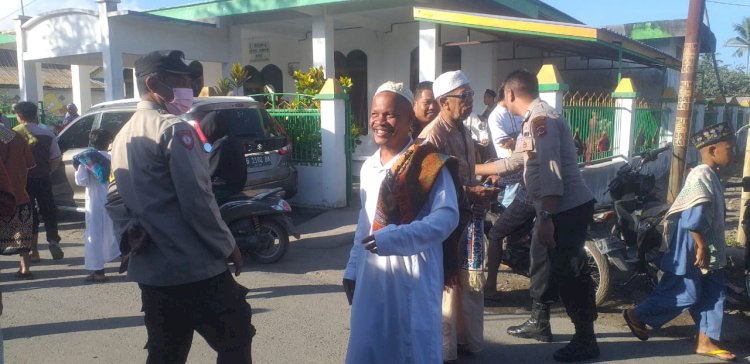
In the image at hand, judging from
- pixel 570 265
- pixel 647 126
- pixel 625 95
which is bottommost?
pixel 570 265

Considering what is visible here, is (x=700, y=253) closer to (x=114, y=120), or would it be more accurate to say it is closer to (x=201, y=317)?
(x=201, y=317)

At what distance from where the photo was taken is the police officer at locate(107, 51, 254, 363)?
2570 millimetres

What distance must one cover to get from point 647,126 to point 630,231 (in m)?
7.34

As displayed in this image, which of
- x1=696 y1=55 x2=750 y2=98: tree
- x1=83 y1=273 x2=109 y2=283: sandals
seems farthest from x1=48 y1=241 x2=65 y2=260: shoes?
x1=696 y1=55 x2=750 y2=98: tree

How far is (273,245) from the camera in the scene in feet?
21.8

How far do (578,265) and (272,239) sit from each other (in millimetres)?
3612

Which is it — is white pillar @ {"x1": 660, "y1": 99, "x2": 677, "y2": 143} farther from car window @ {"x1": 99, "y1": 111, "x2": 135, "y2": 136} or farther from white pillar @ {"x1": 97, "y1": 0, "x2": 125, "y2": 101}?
white pillar @ {"x1": 97, "y1": 0, "x2": 125, "y2": 101}

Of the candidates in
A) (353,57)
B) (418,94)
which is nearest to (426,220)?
(418,94)

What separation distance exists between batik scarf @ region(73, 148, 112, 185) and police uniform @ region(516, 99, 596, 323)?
3767 mm

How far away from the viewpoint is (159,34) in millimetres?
12234

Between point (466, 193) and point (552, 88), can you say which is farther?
point (552, 88)

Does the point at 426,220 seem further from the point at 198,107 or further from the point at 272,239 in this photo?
the point at 198,107

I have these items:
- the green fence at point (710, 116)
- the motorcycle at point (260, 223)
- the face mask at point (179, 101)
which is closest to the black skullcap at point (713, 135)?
the face mask at point (179, 101)

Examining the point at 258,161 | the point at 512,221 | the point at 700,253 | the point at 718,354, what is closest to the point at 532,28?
the point at 258,161
